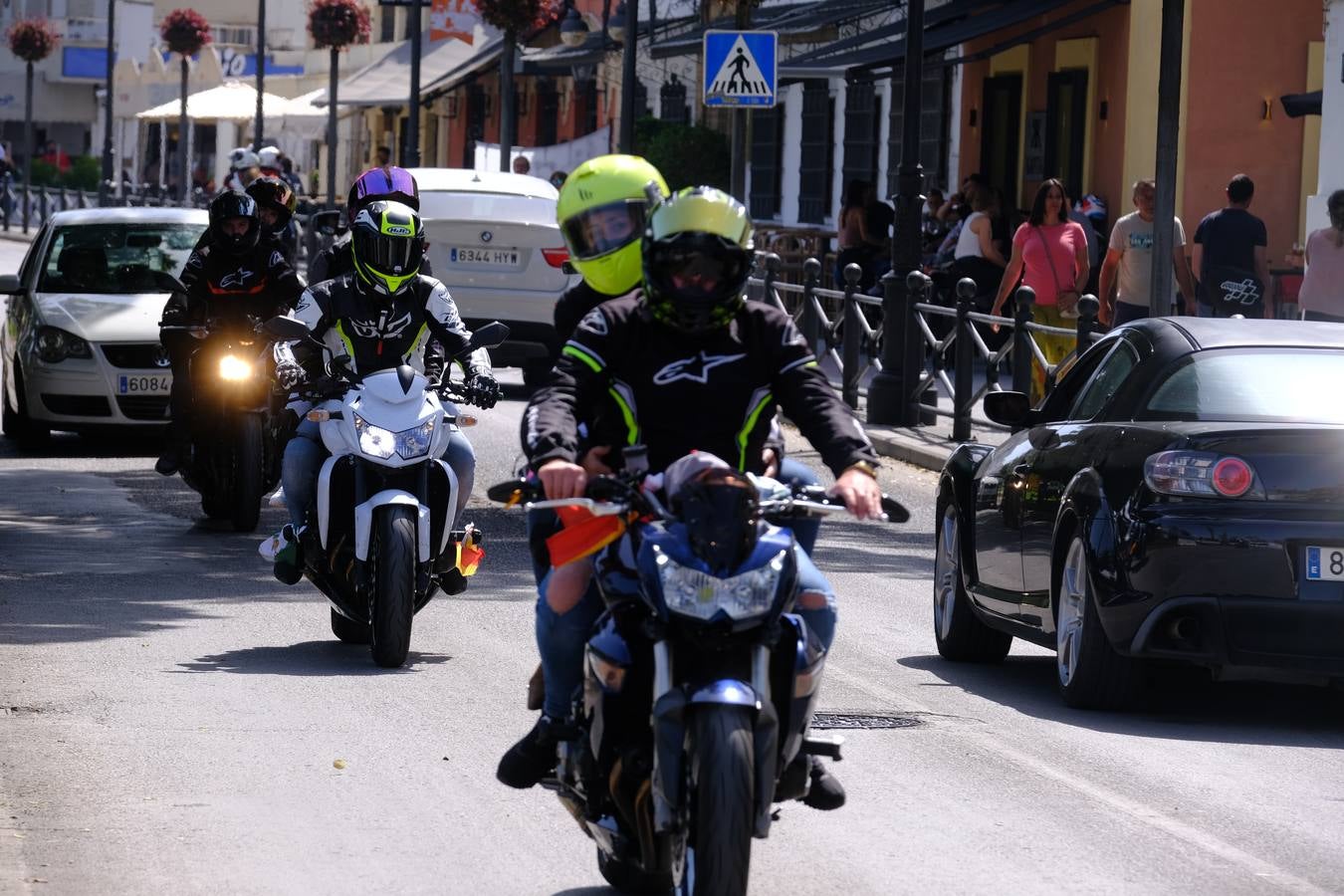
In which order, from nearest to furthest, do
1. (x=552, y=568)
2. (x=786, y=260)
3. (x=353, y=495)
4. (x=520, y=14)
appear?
1. (x=552, y=568)
2. (x=353, y=495)
3. (x=786, y=260)
4. (x=520, y=14)

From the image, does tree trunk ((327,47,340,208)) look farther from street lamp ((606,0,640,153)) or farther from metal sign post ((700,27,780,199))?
metal sign post ((700,27,780,199))

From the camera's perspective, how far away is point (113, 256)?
1812cm

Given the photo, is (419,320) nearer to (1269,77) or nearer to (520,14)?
(1269,77)

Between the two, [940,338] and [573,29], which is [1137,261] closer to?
[940,338]

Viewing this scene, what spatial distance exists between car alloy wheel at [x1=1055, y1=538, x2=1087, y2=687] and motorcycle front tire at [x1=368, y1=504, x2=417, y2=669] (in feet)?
7.31

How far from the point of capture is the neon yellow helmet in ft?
21.1

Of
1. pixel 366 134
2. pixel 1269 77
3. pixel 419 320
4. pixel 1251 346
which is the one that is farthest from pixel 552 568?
pixel 366 134

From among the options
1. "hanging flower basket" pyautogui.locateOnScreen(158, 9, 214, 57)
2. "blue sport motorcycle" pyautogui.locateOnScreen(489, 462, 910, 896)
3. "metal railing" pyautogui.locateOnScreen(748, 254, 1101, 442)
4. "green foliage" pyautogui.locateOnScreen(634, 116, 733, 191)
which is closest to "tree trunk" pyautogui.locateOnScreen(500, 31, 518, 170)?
"green foliage" pyautogui.locateOnScreen(634, 116, 733, 191)

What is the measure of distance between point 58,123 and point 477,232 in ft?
269

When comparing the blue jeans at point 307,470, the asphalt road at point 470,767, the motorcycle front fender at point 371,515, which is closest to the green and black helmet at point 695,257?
the asphalt road at point 470,767

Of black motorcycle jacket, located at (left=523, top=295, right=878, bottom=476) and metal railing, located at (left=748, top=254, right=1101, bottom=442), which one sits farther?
metal railing, located at (left=748, top=254, right=1101, bottom=442)

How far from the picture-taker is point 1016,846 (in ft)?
21.9

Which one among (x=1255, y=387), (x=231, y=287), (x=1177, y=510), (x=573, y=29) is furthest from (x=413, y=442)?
(x=573, y=29)

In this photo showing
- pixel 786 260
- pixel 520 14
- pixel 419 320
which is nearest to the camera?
pixel 419 320
